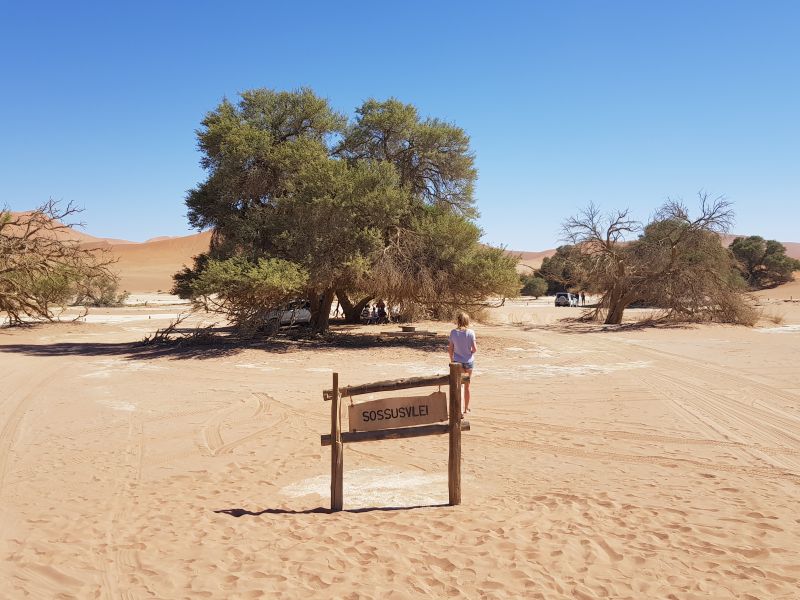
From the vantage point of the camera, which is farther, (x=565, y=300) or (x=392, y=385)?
(x=565, y=300)

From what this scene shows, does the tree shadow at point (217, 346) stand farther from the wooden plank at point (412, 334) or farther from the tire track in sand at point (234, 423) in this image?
the tire track in sand at point (234, 423)

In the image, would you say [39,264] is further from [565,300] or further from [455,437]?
[565,300]

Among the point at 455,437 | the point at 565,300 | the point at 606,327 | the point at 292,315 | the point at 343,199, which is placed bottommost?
the point at 455,437

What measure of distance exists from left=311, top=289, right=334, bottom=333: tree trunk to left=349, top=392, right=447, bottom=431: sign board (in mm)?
17035

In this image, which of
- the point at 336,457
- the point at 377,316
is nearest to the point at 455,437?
the point at 336,457

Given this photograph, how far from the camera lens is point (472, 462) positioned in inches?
305

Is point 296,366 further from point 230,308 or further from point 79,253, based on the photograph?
point 79,253

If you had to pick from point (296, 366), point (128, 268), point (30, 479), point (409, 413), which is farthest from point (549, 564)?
point (128, 268)

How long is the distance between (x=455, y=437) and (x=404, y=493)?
1104 mm

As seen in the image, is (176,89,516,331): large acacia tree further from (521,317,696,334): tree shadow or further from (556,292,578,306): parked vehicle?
(556,292,578,306): parked vehicle

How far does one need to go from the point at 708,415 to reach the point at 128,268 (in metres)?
117

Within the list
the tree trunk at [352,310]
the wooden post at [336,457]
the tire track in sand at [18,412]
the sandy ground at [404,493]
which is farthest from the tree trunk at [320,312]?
the wooden post at [336,457]

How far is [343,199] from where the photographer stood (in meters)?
19.9

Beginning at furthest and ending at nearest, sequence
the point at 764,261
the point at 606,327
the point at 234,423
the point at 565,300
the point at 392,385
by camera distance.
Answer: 1. the point at 764,261
2. the point at 565,300
3. the point at 606,327
4. the point at 234,423
5. the point at 392,385
